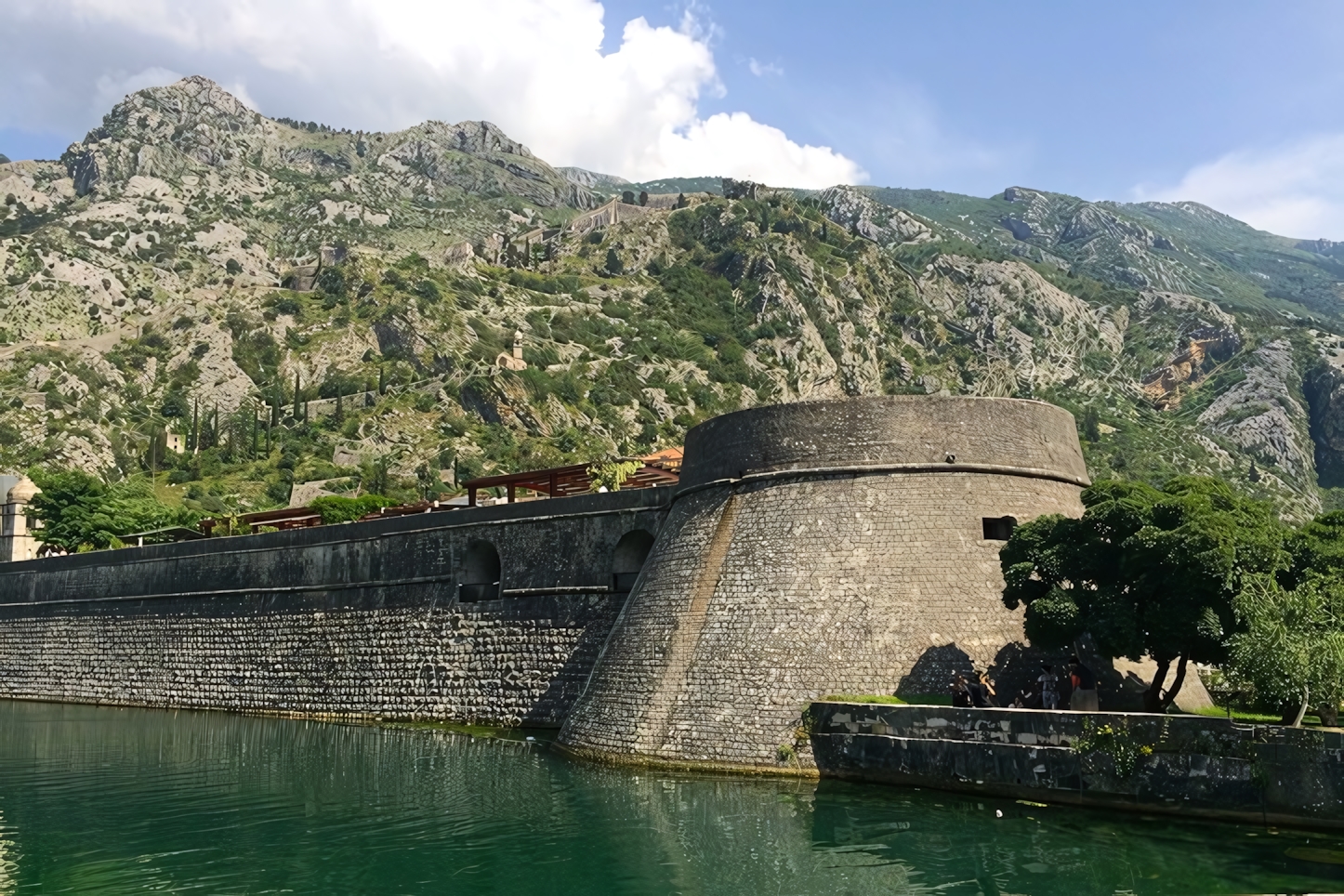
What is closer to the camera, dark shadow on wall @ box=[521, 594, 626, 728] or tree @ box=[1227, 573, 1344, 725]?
tree @ box=[1227, 573, 1344, 725]

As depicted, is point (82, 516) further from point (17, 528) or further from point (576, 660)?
point (576, 660)

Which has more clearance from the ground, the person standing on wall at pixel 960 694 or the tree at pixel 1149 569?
the tree at pixel 1149 569

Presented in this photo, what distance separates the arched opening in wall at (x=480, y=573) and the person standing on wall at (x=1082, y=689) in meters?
17.3

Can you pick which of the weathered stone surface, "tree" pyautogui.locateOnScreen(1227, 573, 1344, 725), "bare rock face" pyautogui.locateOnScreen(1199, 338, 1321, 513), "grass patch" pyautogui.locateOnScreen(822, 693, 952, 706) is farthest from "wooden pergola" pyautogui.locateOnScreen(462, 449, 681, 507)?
"bare rock face" pyautogui.locateOnScreen(1199, 338, 1321, 513)

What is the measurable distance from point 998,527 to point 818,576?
13.3 ft

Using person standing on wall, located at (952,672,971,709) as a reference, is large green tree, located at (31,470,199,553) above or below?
above

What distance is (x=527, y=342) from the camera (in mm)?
123812

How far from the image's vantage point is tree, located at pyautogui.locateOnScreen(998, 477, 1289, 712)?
60.7 feet

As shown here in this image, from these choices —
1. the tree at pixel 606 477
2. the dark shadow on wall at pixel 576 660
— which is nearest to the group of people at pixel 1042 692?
the dark shadow on wall at pixel 576 660

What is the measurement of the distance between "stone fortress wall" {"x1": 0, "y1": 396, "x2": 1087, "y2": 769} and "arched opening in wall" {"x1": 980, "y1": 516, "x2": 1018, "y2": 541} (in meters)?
0.06

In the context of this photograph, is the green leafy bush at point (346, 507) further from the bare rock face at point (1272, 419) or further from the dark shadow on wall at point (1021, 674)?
the bare rock face at point (1272, 419)

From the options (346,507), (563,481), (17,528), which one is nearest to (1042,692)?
(563,481)

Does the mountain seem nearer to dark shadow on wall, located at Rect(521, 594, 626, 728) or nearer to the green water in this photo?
dark shadow on wall, located at Rect(521, 594, 626, 728)

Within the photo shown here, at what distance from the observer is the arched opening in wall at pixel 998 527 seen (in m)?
22.9
